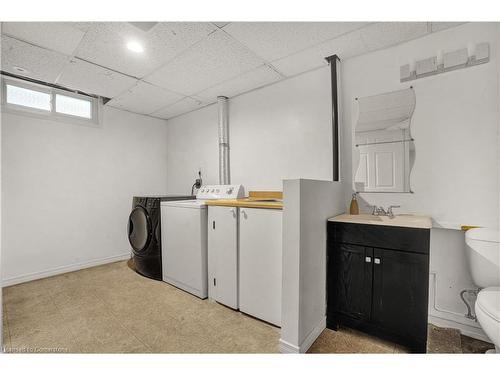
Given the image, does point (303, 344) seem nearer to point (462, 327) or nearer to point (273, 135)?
point (462, 327)

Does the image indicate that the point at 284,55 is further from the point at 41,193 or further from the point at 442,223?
the point at 41,193

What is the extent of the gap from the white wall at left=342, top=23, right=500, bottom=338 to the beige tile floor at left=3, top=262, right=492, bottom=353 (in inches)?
27.9

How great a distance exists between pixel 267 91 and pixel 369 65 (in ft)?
3.60

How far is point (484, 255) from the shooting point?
4.68ft

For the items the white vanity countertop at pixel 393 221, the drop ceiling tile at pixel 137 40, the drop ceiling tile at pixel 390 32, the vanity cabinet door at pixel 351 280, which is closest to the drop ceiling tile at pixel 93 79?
the drop ceiling tile at pixel 137 40

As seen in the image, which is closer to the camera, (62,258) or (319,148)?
(319,148)

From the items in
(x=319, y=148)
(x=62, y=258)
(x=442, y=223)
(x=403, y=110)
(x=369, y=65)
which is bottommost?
(x=62, y=258)

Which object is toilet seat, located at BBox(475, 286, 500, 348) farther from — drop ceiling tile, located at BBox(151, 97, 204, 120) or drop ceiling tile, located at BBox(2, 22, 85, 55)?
drop ceiling tile, located at BBox(151, 97, 204, 120)

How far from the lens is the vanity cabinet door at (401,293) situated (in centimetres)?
140

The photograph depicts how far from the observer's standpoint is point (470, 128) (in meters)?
1.63

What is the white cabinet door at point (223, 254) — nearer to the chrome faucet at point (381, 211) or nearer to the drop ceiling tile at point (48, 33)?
the chrome faucet at point (381, 211)

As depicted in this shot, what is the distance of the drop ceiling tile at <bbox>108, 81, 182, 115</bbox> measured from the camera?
109 inches

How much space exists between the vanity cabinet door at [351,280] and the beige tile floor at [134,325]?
0.20m

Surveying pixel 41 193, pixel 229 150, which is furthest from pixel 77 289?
pixel 229 150
